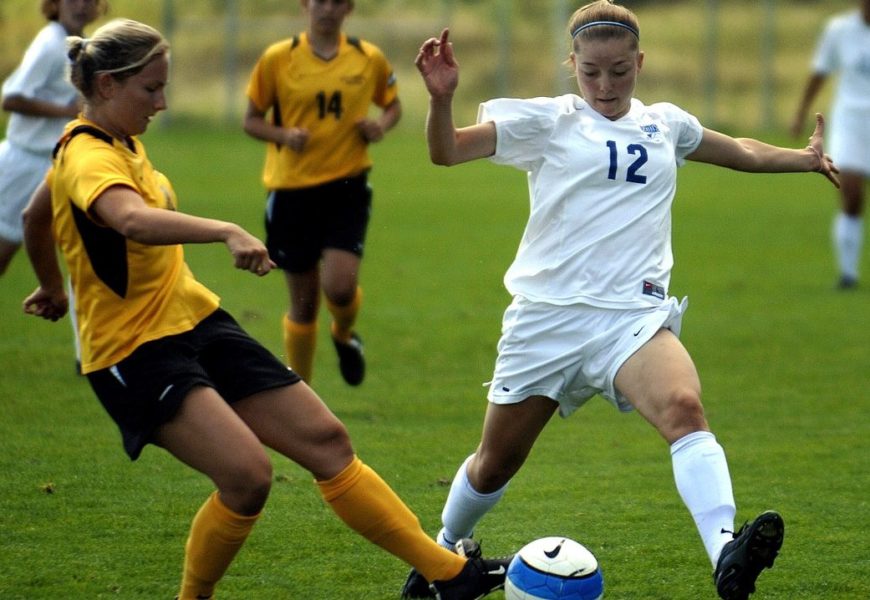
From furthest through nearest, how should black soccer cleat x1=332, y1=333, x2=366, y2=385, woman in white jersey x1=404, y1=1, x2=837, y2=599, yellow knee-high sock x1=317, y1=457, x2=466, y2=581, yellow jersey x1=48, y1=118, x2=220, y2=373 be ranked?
black soccer cleat x1=332, y1=333, x2=366, y2=385, woman in white jersey x1=404, y1=1, x2=837, y2=599, yellow knee-high sock x1=317, y1=457, x2=466, y2=581, yellow jersey x1=48, y1=118, x2=220, y2=373

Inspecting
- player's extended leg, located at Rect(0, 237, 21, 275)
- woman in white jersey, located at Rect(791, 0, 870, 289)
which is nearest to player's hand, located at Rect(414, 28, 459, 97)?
player's extended leg, located at Rect(0, 237, 21, 275)

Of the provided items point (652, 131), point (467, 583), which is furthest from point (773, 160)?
point (467, 583)

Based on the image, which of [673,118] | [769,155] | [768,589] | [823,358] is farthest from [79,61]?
[823,358]

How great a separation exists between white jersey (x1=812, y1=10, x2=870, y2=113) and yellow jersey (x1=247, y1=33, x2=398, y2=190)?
236 inches

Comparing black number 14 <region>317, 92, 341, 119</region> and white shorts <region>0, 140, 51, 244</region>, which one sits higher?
black number 14 <region>317, 92, 341, 119</region>

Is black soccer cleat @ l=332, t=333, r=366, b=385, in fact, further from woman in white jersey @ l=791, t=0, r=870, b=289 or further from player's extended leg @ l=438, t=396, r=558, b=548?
woman in white jersey @ l=791, t=0, r=870, b=289

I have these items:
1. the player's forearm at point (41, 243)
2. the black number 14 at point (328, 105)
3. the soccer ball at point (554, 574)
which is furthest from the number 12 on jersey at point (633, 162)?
the black number 14 at point (328, 105)

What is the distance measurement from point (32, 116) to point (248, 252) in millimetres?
5213

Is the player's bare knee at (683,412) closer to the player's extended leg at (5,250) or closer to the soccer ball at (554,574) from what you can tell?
the soccer ball at (554,574)

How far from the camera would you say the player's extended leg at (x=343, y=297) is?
8.19 meters

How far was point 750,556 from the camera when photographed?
437 cm

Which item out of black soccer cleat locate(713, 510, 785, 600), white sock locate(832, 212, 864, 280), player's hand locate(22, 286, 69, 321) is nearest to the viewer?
black soccer cleat locate(713, 510, 785, 600)

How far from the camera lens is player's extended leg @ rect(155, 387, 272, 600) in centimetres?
441

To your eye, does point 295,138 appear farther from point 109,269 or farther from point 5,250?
point 109,269
